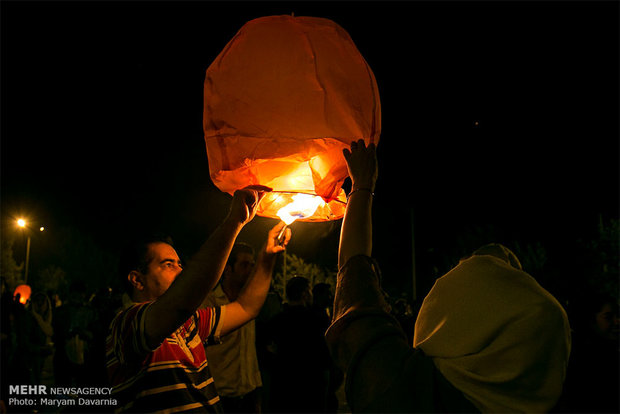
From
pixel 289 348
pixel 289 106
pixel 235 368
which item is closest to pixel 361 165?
pixel 289 106

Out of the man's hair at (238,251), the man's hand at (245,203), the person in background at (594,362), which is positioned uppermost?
the man's hair at (238,251)

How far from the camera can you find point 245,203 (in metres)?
2.07

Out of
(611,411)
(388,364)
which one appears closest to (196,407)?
(388,364)

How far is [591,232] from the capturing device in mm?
33438

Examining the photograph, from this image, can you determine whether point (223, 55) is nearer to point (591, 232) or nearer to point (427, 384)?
point (427, 384)

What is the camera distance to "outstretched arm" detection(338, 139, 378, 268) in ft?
5.15

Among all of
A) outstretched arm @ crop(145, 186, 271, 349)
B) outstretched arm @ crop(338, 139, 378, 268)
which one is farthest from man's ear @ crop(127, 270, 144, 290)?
outstretched arm @ crop(338, 139, 378, 268)

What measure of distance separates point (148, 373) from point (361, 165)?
1390 mm

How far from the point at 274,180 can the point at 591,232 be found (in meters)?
37.2

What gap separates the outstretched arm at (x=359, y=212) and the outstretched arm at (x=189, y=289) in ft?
1.99

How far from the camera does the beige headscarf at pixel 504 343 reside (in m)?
1.30

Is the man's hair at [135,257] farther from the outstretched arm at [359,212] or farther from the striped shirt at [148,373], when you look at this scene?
the outstretched arm at [359,212]

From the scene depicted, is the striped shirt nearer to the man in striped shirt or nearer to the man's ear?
the man in striped shirt

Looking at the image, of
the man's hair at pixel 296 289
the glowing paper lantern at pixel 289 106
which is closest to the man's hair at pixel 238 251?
the man's hair at pixel 296 289
